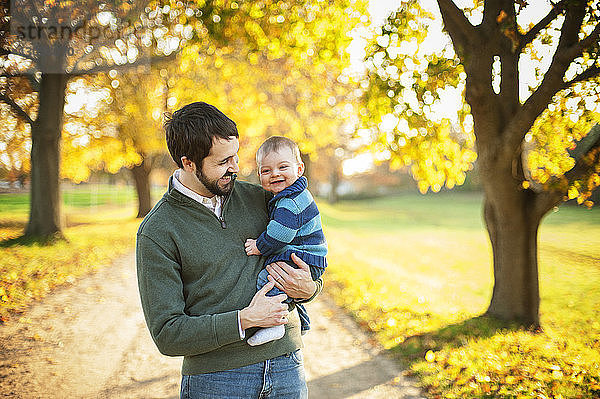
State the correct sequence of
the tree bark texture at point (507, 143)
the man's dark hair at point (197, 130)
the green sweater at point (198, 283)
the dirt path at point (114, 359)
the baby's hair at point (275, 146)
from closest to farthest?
1. the green sweater at point (198, 283)
2. the man's dark hair at point (197, 130)
3. the baby's hair at point (275, 146)
4. the dirt path at point (114, 359)
5. the tree bark texture at point (507, 143)

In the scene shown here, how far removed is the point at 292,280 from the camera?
2.29 metres

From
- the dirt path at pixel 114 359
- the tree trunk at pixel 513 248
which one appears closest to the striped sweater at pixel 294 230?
the dirt path at pixel 114 359

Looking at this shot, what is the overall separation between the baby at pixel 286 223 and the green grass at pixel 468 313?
2.92m

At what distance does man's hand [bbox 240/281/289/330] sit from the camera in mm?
2070

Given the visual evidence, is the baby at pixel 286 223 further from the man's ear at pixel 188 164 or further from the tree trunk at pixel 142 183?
the tree trunk at pixel 142 183

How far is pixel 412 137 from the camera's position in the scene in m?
7.12

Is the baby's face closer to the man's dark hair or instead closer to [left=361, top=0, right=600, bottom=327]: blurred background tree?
the man's dark hair

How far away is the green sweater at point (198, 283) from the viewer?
1993 mm

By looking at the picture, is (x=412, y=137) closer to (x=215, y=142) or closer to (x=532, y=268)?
(x=532, y=268)

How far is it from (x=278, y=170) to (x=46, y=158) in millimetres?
12043

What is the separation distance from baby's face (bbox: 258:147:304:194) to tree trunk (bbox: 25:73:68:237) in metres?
11.6

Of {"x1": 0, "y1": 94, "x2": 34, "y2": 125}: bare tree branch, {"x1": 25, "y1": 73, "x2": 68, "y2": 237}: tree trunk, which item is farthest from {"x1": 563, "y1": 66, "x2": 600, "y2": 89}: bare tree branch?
{"x1": 0, "y1": 94, "x2": 34, "y2": 125}: bare tree branch

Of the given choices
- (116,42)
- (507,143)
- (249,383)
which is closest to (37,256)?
(116,42)

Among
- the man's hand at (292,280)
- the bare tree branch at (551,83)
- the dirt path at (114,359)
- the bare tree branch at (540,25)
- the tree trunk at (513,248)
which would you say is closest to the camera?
the man's hand at (292,280)
